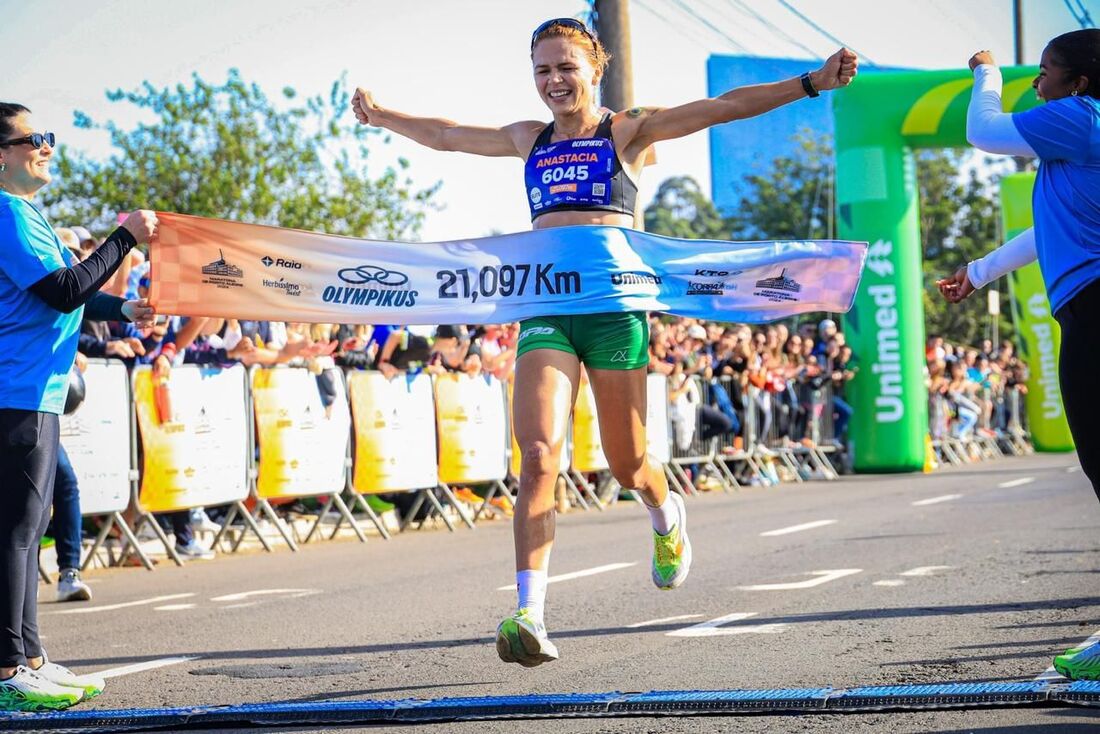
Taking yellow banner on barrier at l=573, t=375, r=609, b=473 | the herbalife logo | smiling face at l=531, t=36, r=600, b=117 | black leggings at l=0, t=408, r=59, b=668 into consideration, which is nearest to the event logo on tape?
smiling face at l=531, t=36, r=600, b=117

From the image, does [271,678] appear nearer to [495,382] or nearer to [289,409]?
[289,409]

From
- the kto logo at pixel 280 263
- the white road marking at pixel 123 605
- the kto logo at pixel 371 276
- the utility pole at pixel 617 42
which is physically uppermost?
the utility pole at pixel 617 42

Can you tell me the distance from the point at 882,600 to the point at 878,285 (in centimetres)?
1591

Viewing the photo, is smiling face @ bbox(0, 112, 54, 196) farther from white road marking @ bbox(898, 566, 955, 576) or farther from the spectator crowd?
white road marking @ bbox(898, 566, 955, 576)

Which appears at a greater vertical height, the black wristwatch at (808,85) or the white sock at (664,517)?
the black wristwatch at (808,85)

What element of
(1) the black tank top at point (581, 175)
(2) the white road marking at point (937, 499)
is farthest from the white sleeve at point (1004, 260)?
(2) the white road marking at point (937, 499)

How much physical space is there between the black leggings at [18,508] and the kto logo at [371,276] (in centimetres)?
156

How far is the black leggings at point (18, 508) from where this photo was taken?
208 inches

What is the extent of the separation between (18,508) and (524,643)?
1.92m

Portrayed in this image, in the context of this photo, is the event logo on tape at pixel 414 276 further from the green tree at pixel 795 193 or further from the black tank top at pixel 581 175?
the green tree at pixel 795 193

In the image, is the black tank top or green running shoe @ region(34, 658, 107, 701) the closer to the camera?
green running shoe @ region(34, 658, 107, 701)

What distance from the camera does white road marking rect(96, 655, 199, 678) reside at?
6.26 meters

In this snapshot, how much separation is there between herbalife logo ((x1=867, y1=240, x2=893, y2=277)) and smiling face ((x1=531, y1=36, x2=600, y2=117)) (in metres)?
17.8

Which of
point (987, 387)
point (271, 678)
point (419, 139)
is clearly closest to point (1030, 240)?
point (419, 139)
